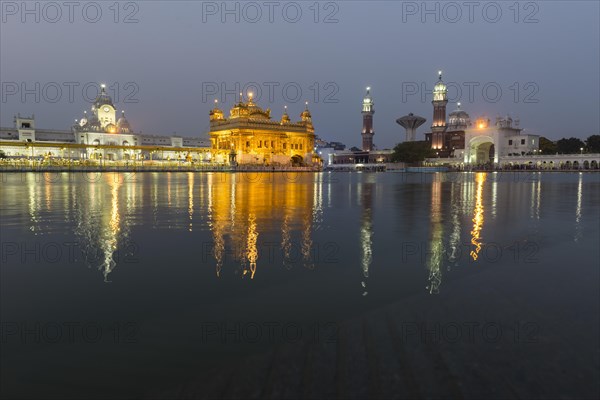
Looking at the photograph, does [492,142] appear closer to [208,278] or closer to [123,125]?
[123,125]

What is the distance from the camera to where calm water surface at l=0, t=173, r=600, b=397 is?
11.2 feet

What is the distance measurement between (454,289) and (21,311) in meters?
4.80

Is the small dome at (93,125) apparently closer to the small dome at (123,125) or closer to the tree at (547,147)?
the small dome at (123,125)

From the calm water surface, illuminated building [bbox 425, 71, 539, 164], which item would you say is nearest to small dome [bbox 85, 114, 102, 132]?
illuminated building [bbox 425, 71, 539, 164]

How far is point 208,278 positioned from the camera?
18.5 feet

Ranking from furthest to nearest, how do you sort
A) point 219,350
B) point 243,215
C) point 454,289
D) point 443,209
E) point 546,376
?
point 443,209 → point 243,215 → point 454,289 → point 219,350 → point 546,376

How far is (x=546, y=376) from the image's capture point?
3090 mm

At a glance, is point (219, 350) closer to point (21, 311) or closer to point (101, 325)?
point (101, 325)

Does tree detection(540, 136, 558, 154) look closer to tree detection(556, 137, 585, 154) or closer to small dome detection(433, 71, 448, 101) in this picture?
tree detection(556, 137, 585, 154)

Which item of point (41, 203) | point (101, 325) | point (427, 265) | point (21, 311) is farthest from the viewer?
point (41, 203)

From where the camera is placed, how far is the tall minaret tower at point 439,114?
131 m

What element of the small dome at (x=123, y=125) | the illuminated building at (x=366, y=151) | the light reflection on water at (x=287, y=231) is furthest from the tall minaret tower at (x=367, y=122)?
the light reflection on water at (x=287, y=231)

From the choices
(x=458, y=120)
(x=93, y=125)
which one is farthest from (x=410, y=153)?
(x=93, y=125)

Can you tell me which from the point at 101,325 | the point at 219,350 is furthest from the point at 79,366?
the point at 219,350
